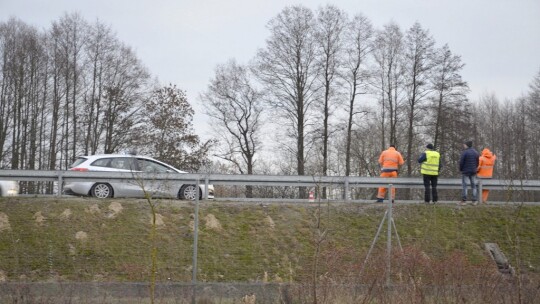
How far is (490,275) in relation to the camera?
32.4 feet

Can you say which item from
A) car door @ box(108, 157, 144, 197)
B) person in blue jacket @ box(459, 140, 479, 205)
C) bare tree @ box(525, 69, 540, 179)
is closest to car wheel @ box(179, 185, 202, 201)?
car door @ box(108, 157, 144, 197)

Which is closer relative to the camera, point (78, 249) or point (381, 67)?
point (78, 249)

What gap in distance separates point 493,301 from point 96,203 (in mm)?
10578

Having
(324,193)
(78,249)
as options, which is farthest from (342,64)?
(78,249)

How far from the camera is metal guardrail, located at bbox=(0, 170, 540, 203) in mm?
17828

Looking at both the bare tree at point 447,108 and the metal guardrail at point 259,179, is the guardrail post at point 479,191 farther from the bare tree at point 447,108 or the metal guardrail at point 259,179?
the bare tree at point 447,108

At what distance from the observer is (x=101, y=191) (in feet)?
60.4

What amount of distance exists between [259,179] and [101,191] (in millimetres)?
4504

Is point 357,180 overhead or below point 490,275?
overhead

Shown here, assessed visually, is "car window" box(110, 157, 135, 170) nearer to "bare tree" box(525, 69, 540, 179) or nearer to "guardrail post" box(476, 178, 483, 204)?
"guardrail post" box(476, 178, 483, 204)

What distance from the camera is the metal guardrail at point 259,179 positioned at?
17.8 meters

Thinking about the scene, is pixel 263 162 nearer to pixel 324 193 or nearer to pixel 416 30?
pixel 416 30

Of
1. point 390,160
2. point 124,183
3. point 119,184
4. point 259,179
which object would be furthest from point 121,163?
point 390,160

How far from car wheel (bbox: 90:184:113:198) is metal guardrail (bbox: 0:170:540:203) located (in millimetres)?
495
